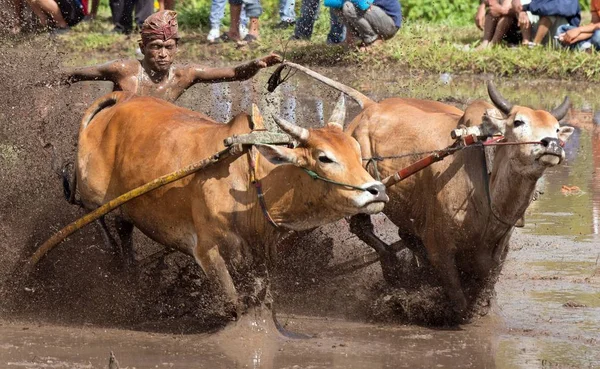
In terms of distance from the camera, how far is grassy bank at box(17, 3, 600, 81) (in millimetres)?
16000

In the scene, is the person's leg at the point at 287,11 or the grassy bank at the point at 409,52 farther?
the person's leg at the point at 287,11

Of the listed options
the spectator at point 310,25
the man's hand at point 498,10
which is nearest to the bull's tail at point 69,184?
the man's hand at point 498,10

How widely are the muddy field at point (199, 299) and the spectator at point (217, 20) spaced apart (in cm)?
831

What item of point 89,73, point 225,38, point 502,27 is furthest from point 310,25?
point 89,73

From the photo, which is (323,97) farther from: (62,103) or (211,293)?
(211,293)

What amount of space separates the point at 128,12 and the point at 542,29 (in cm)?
592

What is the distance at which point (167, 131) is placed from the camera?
777 centimetres

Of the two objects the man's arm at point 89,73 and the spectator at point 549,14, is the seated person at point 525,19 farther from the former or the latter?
the man's arm at point 89,73

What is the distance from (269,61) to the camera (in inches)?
333

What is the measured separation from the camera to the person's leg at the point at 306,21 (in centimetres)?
1778

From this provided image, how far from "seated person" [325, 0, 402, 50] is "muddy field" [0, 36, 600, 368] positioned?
A: 659cm

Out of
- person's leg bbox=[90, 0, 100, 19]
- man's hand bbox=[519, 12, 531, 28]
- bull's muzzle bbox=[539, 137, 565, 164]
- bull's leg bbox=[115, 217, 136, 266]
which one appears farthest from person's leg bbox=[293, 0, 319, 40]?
bull's muzzle bbox=[539, 137, 565, 164]

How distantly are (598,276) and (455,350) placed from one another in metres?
1.91

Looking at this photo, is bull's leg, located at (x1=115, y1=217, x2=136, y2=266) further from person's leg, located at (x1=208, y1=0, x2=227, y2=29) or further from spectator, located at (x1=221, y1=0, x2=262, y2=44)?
person's leg, located at (x1=208, y1=0, x2=227, y2=29)
